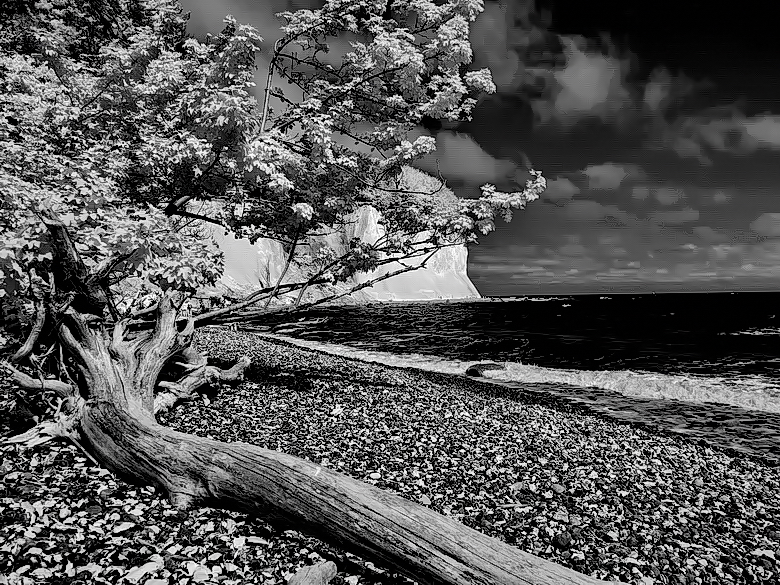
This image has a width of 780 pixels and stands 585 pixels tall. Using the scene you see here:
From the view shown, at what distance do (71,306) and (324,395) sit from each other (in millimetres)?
6373

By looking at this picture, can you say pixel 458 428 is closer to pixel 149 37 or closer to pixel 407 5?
pixel 407 5

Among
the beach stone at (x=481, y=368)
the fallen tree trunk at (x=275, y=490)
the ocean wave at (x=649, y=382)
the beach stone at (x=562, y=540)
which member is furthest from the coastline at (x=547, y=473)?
the beach stone at (x=481, y=368)

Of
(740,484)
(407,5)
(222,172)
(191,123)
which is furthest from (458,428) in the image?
(407,5)

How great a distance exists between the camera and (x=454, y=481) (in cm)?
727

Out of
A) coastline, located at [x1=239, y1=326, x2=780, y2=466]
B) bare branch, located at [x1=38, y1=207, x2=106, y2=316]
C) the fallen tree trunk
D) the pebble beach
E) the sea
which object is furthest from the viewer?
the sea

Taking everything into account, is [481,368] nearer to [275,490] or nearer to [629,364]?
[629,364]

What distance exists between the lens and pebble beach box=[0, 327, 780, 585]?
490cm

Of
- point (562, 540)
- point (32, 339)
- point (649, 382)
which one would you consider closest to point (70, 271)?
point (32, 339)

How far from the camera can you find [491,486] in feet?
23.6

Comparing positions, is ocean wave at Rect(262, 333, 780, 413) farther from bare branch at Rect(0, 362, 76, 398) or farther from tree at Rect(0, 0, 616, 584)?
bare branch at Rect(0, 362, 76, 398)

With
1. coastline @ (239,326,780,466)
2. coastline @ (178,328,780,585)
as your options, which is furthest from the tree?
coastline @ (239,326,780,466)

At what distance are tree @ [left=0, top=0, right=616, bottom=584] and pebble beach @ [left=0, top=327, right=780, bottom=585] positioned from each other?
1.69ft

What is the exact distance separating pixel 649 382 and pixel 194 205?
22036 millimetres

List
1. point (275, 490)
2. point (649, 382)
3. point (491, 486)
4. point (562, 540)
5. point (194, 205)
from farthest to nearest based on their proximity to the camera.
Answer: point (649, 382) < point (194, 205) < point (491, 486) < point (562, 540) < point (275, 490)
